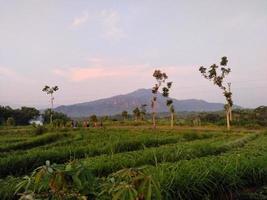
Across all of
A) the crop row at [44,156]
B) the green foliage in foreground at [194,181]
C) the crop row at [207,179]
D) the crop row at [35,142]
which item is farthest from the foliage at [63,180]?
the crop row at [35,142]

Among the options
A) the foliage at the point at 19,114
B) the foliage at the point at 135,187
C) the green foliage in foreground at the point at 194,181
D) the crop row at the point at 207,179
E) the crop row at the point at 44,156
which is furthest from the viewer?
the foliage at the point at 19,114

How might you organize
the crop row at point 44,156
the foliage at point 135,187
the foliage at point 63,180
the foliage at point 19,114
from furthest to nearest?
1. the foliage at point 19,114
2. the crop row at point 44,156
3. the foliage at point 63,180
4. the foliage at point 135,187

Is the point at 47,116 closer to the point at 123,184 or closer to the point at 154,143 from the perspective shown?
the point at 154,143

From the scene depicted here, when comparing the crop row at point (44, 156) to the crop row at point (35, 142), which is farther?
the crop row at point (35, 142)

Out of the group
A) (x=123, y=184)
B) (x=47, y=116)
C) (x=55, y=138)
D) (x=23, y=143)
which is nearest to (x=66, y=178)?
(x=123, y=184)

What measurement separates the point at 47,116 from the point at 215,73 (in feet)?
103

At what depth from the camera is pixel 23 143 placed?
2708 centimetres

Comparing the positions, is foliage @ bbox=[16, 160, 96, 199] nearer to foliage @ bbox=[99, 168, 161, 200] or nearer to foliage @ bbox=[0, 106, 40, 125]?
foliage @ bbox=[99, 168, 161, 200]

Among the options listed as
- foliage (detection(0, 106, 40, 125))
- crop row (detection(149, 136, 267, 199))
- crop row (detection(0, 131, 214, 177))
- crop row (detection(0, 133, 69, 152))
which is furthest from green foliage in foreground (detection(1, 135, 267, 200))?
foliage (detection(0, 106, 40, 125))

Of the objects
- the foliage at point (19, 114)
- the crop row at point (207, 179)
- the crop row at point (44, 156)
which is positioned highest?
the foliage at point (19, 114)

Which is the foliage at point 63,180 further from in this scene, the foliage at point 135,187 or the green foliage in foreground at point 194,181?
the foliage at point 135,187

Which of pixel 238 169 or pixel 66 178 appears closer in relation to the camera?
pixel 66 178

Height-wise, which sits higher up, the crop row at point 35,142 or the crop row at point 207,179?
the crop row at point 207,179

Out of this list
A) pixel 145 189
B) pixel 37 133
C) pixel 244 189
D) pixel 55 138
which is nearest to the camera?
pixel 145 189
